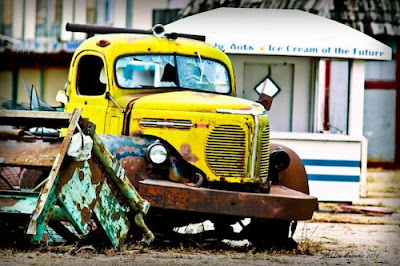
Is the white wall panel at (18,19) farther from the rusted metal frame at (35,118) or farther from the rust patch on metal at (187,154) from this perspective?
the rust patch on metal at (187,154)

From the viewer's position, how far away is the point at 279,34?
49.9ft

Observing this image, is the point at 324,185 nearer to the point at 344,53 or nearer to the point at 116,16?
the point at 344,53

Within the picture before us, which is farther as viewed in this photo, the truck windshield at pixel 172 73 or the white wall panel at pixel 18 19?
the truck windshield at pixel 172 73

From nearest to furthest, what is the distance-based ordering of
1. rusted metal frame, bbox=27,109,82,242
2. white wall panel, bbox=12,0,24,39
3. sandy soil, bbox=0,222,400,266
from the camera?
1. white wall panel, bbox=12,0,24,39
2. rusted metal frame, bbox=27,109,82,242
3. sandy soil, bbox=0,222,400,266

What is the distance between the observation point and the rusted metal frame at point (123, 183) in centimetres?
902

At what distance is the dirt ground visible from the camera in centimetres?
920

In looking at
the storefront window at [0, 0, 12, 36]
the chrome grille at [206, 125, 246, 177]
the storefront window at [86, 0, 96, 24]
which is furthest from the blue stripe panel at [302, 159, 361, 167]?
the storefront window at [0, 0, 12, 36]

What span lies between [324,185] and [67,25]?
4.95 meters

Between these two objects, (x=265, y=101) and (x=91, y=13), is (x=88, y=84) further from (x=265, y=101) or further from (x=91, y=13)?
(x=265, y=101)

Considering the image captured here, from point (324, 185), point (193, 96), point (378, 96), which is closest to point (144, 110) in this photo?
point (193, 96)

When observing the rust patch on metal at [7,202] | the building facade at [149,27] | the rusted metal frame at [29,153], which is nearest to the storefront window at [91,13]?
the building facade at [149,27]

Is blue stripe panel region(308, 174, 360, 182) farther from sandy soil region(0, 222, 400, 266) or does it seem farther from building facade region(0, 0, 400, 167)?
sandy soil region(0, 222, 400, 266)

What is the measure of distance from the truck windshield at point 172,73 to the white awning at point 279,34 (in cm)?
332

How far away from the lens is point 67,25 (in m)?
11.1
